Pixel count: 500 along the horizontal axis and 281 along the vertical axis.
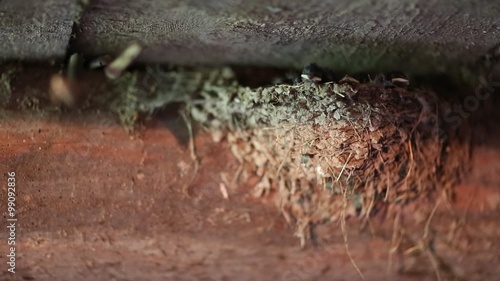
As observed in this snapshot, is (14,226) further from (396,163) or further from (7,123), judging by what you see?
(396,163)

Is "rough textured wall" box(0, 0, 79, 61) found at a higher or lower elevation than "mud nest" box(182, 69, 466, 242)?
higher

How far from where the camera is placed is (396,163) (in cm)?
126

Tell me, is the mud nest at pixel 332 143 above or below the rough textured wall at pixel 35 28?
below

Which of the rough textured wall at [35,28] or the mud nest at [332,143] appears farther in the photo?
the mud nest at [332,143]

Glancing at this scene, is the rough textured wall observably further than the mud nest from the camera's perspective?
No

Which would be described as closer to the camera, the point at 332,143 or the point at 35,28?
the point at 35,28

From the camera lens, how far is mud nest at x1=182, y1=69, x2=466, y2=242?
1.17 meters

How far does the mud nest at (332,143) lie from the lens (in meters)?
1.17

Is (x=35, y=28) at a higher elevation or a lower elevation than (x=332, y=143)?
higher

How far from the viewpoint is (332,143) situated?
3.85 ft

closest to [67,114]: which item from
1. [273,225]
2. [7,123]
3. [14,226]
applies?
[7,123]

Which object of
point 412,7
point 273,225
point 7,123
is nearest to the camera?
point 412,7

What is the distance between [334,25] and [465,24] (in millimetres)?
204

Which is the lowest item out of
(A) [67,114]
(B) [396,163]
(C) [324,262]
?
(C) [324,262]
